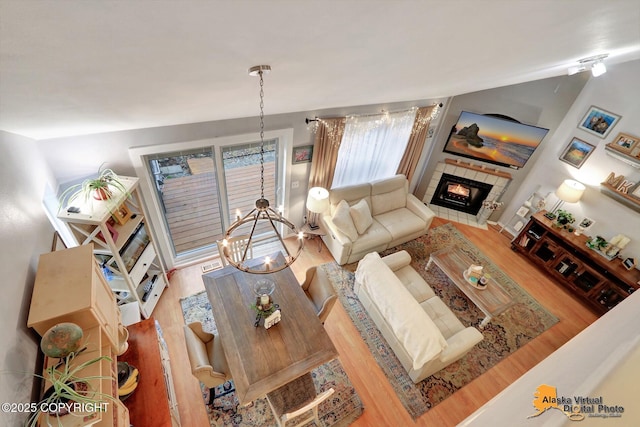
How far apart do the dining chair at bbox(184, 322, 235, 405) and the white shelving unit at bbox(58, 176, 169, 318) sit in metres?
0.87

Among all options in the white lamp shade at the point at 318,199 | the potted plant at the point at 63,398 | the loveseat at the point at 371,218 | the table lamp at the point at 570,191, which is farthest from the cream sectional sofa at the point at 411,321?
the table lamp at the point at 570,191

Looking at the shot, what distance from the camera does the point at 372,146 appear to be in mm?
4715

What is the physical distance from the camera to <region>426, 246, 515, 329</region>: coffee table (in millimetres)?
3646

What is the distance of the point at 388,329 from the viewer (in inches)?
132

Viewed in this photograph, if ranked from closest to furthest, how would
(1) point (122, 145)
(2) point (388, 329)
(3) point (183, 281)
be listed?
1. (1) point (122, 145)
2. (2) point (388, 329)
3. (3) point (183, 281)

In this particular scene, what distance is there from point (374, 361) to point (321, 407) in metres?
0.82

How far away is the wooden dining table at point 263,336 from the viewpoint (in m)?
2.37

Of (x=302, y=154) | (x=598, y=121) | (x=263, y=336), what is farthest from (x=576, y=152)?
(x=263, y=336)

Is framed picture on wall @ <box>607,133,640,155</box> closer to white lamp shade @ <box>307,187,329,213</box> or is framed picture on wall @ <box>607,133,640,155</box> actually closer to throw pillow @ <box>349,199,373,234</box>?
throw pillow @ <box>349,199,373,234</box>

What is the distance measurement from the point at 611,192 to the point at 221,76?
5563 mm

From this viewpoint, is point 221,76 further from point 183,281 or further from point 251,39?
point 183,281

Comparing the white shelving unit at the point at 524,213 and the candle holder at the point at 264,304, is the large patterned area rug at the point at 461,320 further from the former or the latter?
the candle holder at the point at 264,304

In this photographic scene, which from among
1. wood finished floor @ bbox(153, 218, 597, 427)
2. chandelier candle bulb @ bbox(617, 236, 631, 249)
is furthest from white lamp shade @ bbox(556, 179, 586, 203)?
wood finished floor @ bbox(153, 218, 597, 427)

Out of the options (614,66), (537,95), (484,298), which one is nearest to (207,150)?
(484,298)
